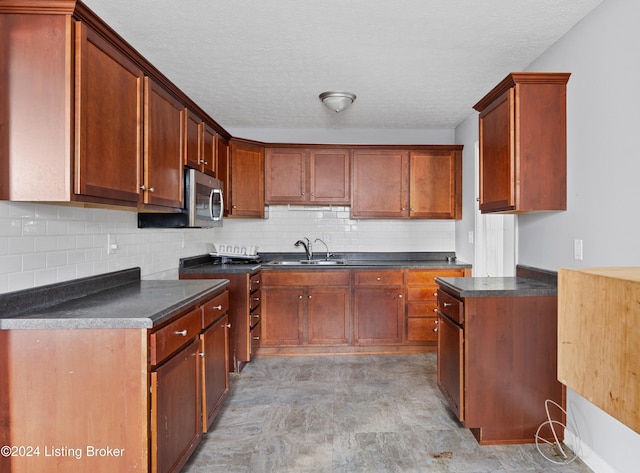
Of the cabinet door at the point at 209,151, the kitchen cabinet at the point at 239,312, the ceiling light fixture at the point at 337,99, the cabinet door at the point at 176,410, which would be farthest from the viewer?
the kitchen cabinet at the point at 239,312

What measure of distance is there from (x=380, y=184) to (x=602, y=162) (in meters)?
2.42

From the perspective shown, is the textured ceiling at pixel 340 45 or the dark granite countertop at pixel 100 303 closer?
the dark granite countertop at pixel 100 303

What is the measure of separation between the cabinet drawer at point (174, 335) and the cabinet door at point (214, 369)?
0.45ft

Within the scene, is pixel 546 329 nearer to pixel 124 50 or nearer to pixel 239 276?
pixel 239 276

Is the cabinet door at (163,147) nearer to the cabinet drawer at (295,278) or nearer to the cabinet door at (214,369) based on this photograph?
the cabinet door at (214,369)

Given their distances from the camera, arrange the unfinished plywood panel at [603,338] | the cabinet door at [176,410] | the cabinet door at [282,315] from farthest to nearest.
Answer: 1. the cabinet door at [282,315]
2. the cabinet door at [176,410]
3. the unfinished plywood panel at [603,338]

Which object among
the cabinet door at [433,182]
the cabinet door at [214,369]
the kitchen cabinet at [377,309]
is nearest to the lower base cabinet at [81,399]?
the cabinet door at [214,369]

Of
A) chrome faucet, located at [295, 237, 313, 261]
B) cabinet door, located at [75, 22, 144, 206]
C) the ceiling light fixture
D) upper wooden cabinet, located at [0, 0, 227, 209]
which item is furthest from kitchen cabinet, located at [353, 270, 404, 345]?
upper wooden cabinet, located at [0, 0, 227, 209]

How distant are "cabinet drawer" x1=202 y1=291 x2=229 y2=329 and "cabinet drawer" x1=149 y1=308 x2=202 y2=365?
7 cm

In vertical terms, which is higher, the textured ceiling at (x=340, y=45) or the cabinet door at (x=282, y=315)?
the textured ceiling at (x=340, y=45)

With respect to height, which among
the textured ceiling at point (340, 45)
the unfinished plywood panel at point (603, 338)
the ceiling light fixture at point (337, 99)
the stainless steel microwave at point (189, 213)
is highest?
the textured ceiling at point (340, 45)

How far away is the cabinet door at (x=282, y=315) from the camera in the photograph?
3977 millimetres

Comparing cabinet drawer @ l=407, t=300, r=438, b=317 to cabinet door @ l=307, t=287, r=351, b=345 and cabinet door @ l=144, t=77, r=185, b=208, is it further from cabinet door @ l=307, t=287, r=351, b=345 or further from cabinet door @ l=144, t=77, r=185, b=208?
cabinet door @ l=144, t=77, r=185, b=208

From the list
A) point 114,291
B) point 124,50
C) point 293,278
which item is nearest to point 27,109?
point 124,50
